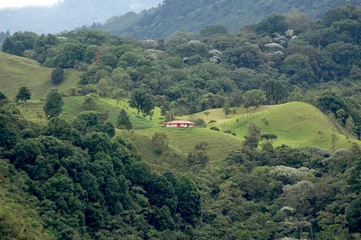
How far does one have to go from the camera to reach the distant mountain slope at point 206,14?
16550cm

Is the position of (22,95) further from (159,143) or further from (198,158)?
(198,158)

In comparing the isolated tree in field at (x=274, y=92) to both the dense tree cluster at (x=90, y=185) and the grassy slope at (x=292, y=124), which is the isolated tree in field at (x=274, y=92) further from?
the dense tree cluster at (x=90, y=185)

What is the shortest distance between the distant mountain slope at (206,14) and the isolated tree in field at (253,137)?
9329 centimetres

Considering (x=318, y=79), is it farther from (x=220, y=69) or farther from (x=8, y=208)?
(x=8, y=208)

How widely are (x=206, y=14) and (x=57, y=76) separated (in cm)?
9497

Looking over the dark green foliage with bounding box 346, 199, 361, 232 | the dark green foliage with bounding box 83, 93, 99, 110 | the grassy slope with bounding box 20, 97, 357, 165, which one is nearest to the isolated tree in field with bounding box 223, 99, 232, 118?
the grassy slope with bounding box 20, 97, 357, 165

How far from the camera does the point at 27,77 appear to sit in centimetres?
8769

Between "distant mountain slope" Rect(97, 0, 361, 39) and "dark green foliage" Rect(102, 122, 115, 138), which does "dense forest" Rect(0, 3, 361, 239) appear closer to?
"dark green foliage" Rect(102, 122, 115, 138)

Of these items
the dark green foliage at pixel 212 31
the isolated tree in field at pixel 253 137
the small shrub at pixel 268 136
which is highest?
the isolated tree in field at pixel 253 137

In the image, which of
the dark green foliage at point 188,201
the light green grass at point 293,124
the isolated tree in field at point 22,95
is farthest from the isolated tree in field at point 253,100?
the dark green foliage at point 188,201

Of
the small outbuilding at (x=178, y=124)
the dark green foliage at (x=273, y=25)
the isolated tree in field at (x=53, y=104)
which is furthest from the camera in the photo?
the dark green foliage at (x=273, y=25)

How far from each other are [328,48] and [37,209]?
241ft

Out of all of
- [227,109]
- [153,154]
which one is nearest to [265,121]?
[227,109]

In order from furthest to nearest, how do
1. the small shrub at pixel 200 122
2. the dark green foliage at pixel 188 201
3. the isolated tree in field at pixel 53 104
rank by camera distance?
the small shrub at pixel 200 122 < the isolated tree in field at pixel 53 104 < the dark green foliage at pixel 188 201
